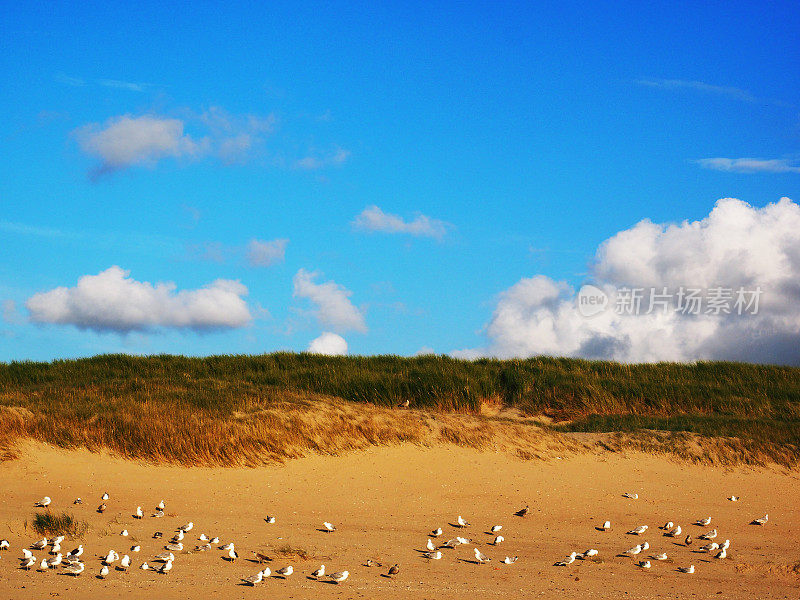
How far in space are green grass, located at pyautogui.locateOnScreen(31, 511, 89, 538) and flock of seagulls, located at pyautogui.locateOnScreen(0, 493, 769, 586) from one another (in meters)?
0.21

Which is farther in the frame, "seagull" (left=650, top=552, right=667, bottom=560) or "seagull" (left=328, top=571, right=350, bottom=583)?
"seagull" (left=650, top=552, right=667, bottom=560)

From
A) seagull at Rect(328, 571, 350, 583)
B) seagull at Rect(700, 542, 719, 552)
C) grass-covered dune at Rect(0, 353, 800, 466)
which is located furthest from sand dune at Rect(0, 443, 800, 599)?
grass-covered dune at Rect(0, 353, 800, 466)

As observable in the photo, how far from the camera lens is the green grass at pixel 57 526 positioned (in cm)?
1002

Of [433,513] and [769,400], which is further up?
[769,400]

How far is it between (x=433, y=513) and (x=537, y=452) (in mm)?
3414

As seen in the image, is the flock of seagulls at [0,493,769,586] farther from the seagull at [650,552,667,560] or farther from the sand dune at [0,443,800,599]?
the sand dune at [0,443,800,599]

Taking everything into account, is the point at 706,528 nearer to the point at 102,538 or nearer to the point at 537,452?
the point at 537,452

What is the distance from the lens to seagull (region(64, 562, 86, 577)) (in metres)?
8.53

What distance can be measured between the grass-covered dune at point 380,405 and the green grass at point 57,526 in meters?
3.12

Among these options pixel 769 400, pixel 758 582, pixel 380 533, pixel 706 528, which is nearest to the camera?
pixel 758 582

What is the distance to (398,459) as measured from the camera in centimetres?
1405

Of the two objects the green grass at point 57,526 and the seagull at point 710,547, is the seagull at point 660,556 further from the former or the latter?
the green grass at point 57,526

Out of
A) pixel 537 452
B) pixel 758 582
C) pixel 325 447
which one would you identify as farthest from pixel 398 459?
pixel 758 582

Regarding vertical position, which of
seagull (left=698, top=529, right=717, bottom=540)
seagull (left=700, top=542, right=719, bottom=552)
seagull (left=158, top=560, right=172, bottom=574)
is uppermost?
seagull (left=698, top=529, right=717, bottom=540)
